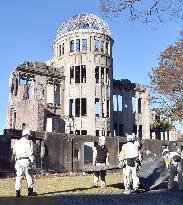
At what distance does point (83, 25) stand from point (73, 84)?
257 inches

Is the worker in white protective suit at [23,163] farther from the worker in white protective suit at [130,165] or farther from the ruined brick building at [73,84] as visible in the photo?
the ruined brick building at [73,84]

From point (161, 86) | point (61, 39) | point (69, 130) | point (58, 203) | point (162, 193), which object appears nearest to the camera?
point (58, 203)

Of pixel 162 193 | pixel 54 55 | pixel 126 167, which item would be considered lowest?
pixel 162 193

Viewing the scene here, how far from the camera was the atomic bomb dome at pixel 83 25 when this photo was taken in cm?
4556

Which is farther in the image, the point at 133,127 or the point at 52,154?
the point at 133,127

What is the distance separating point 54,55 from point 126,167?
35019 millimetres

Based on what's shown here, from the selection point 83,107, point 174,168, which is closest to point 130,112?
point 83,107

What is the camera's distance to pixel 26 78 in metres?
44.1

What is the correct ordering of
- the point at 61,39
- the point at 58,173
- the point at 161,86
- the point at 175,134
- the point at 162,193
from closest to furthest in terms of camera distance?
the point at 162,193, the point at 58,173, the point at 161,86, the point at 61,39, the point at 175,134

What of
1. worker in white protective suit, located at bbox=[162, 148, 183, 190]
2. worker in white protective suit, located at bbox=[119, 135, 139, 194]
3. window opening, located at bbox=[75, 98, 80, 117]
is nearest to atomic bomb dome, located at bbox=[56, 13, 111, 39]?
window opening, located at bbox=[75, 98, 80, 117]

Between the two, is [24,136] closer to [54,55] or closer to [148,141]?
[148,141]

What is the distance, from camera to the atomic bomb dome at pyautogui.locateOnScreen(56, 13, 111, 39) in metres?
45.6

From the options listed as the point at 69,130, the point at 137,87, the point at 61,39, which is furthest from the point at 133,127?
the point at 61,39

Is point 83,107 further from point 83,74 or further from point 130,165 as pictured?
point 130,165
